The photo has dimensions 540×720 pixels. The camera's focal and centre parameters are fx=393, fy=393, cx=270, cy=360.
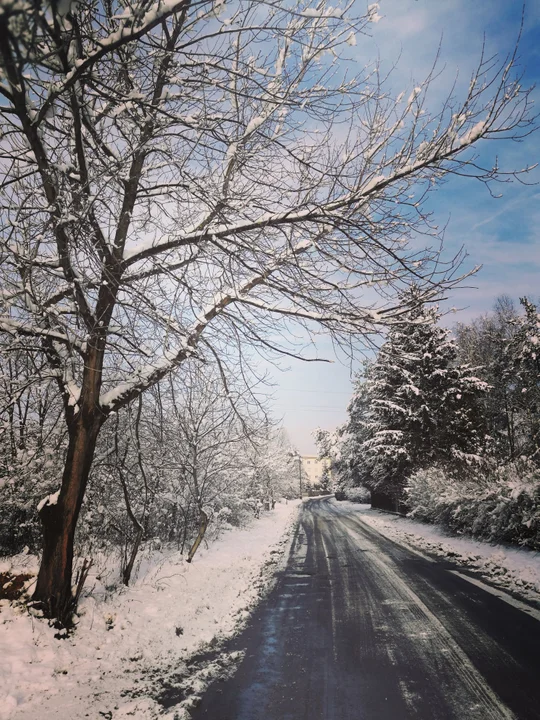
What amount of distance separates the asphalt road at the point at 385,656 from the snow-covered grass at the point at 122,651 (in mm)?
443

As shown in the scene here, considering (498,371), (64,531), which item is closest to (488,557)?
(64,531)

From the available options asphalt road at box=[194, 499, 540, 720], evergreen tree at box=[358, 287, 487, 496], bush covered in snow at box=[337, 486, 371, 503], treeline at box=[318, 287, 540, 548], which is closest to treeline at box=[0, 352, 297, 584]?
asphalt road at box=[194, 499, 540, 720]

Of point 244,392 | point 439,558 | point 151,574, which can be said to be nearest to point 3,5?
point 244,392

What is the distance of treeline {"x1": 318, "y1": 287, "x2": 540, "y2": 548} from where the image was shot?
9453 millimetres

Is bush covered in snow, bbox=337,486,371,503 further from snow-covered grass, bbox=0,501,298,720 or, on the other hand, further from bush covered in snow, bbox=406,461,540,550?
snow-covered grass, bbox=0,501,298,720

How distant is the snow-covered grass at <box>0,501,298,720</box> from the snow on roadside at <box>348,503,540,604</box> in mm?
4296

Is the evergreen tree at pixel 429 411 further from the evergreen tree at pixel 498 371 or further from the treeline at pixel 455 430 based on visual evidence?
the evergreen tree at pixel 498 371

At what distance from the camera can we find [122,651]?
4656 millimetres

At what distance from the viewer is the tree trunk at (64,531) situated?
475 centimetres

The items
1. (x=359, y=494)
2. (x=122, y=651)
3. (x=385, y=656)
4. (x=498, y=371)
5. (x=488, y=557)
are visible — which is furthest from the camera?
(x=359, y=494)

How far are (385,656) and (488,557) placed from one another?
615cm

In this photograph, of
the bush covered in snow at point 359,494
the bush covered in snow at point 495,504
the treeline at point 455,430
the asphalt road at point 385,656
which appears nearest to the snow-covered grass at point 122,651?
the asphalt road at point 385,656

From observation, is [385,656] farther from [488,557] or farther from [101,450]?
[101,450]

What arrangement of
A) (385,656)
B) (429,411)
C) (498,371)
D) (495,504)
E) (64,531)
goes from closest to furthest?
1. (385,656)
2. (64,531)
3. (495,504)
4. (429,411)
5. (498,371)
